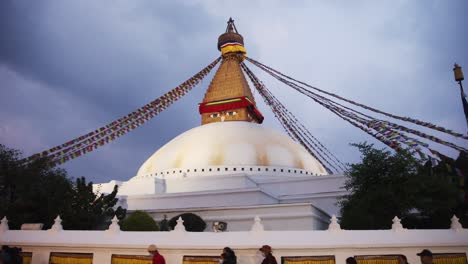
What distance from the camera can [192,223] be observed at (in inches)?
581

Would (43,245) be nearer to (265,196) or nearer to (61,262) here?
(61,262)

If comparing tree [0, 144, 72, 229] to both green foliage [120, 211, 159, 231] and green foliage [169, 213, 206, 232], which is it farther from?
green foliage [169, 213, 206, 232]

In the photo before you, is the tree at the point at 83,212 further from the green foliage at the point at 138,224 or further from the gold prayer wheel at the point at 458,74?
the gold prayer wheel at the point at 458,74

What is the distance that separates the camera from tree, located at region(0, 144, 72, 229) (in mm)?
13523

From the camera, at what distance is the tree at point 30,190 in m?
13.5

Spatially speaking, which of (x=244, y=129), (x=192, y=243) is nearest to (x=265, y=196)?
(x=244, y=129)

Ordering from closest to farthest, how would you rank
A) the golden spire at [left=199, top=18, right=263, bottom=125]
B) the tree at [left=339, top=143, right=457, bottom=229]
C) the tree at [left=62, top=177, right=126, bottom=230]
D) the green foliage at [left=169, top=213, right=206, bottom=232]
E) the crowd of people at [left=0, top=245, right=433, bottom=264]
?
1. the crowd of people at [left=0, top=245, right=433, bottom=264]
2. the tree at [left=339, top=143, right=457, bottom=229]
3. the tree at [left=62, top=177, right=126, bottom=230]
4. the green foliage at [left=169, top=213, right=206, bottom=232]
5. the golden spire at [left=199, top=18, right=263, bottom=125]

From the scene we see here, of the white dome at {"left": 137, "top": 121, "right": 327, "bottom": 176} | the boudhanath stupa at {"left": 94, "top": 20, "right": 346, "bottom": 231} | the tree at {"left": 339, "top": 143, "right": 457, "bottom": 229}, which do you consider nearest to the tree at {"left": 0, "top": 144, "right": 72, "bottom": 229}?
the boudhanath stupa at {"left": 94, "top": 20, "right": 346, "bottom": 231}

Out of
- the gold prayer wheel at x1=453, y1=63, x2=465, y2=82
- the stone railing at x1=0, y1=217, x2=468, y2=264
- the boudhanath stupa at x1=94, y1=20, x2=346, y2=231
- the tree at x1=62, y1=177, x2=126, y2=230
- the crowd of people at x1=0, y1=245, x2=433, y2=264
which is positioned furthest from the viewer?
the boudhanath stupa at x1=94, y1=20, x2=346, y2=231

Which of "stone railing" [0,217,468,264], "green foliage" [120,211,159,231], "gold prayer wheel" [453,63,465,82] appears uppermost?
"gold prayer wheel" [453,63,465,82]

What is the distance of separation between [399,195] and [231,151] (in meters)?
10.4

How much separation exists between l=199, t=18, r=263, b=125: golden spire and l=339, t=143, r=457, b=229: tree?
51.5 ft

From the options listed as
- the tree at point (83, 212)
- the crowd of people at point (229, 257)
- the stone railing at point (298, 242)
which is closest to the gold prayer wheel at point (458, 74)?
the stone railing at point (298, 242)

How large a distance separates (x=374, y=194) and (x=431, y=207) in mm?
1737
